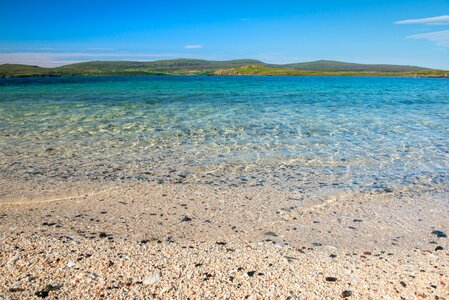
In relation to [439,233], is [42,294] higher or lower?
higher

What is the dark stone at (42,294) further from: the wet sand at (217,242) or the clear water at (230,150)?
the clear water at (230,150)

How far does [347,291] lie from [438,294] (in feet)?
3.18

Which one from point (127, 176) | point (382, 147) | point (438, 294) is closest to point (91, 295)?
Answer: point (438, 294)

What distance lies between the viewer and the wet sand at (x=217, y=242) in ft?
13.1

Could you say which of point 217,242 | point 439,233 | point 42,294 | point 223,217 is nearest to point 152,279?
point 42,294

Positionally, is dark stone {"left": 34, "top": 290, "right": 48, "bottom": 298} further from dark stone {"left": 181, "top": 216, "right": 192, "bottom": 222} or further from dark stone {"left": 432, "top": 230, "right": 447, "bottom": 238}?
dark stone {"left": 432, "top": 230, "right": 447, "bottom": 238}

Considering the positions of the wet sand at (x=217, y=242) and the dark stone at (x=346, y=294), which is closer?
the dark stone at (x=346, y=294)

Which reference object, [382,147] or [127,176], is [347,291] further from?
[382,147]

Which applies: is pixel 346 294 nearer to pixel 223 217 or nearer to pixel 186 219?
pixel 223 217

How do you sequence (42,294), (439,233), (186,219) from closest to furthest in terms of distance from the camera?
(42,294), (439,233), (186,219)

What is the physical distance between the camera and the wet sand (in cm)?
398

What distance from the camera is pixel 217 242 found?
5.28m

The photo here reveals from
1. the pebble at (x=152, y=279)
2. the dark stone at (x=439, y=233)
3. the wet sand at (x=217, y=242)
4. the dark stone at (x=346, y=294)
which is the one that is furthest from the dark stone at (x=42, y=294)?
the dark stone at (x=439, y=233)

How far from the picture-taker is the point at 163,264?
4.47 meters
